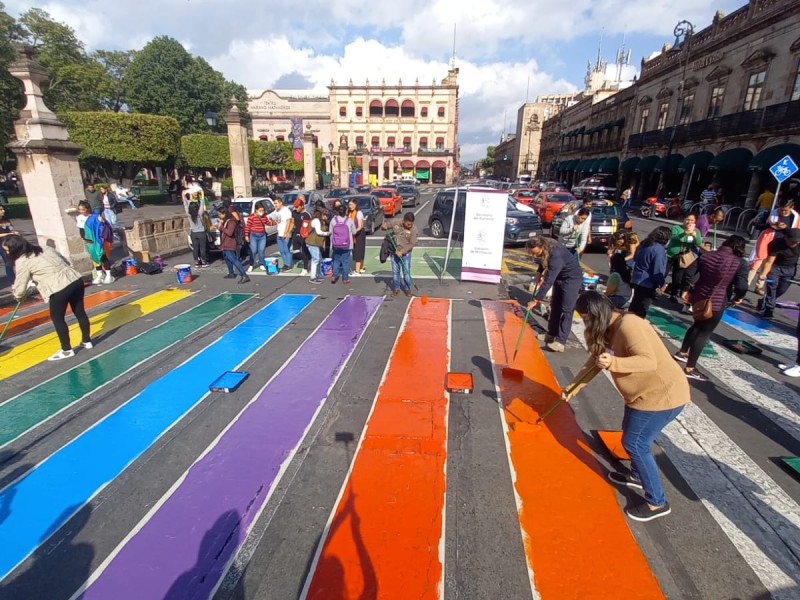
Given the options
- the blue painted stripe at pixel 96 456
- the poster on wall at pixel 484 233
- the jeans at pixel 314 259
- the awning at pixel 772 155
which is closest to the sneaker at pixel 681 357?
the poster on wall at pixel 484 233

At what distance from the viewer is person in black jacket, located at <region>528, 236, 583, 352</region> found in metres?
6.20

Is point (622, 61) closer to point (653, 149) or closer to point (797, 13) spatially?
point (653, 149)

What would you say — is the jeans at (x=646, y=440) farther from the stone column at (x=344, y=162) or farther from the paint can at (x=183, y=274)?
the stone column at (x=344, y=162)

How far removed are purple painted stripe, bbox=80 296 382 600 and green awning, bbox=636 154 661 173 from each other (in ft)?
119

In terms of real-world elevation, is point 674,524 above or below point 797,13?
below

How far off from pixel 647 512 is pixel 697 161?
3124 cm

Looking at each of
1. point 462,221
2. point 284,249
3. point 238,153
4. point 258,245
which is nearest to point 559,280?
point 284,249

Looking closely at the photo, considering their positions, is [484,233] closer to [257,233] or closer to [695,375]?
[695,375]

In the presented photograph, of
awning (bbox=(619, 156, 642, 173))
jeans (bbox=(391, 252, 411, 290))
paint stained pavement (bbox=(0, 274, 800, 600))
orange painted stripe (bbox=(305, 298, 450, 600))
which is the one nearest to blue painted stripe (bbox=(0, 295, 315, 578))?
paint stained pavement (bbox=(0, 274, 800, 600))

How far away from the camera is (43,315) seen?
8305 millimetres

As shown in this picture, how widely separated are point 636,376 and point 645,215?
2958cm

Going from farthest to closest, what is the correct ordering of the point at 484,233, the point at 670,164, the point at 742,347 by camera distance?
1. the point at 670,164
2. the point at 484,233
3. the point at 742,347

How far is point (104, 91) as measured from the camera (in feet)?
127

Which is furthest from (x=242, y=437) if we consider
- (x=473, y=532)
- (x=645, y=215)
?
(x=645, y=215)
